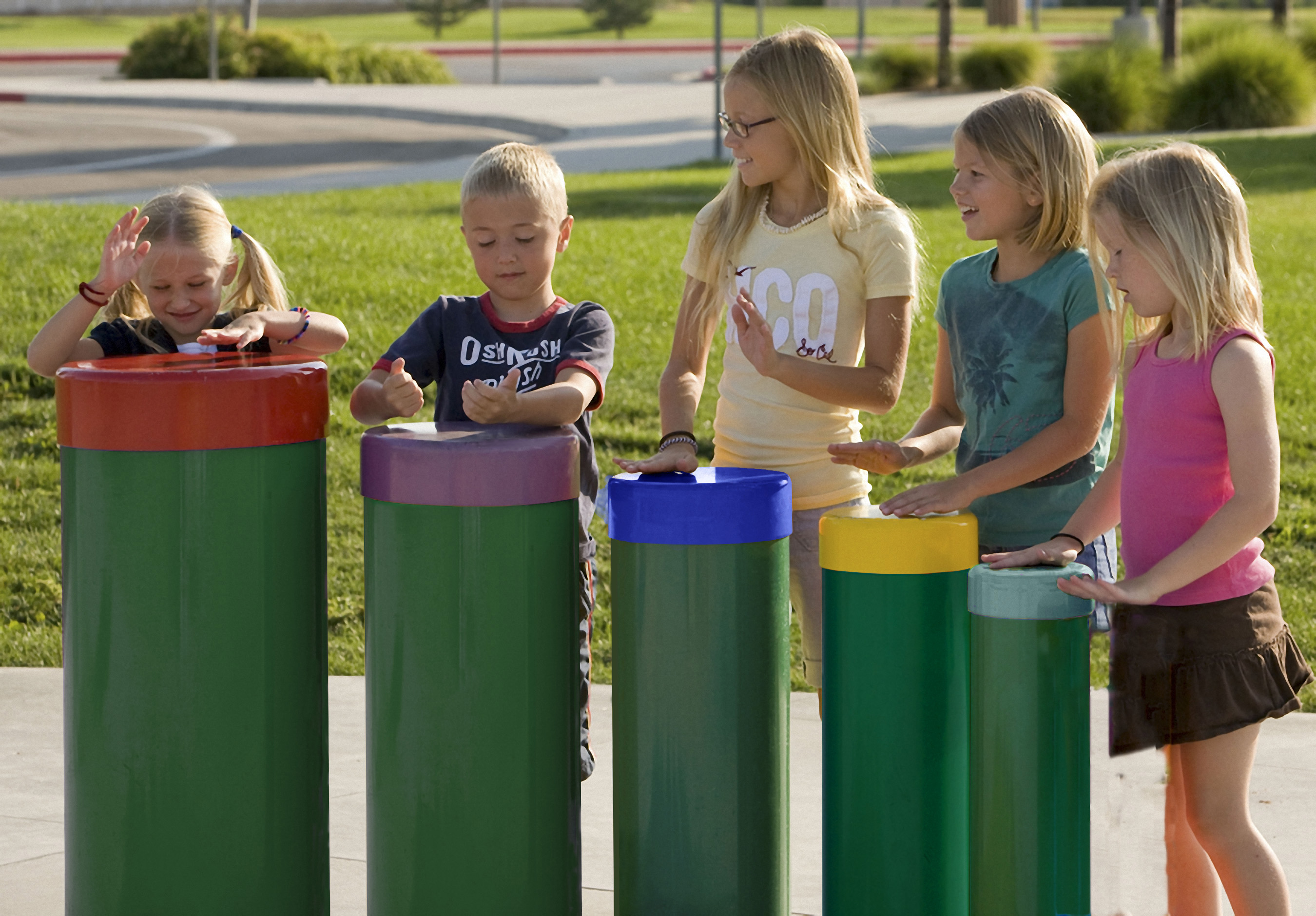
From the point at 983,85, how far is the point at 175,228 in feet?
76.5

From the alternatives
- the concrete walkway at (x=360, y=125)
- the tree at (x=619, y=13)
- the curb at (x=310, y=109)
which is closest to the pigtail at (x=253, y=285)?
the concrete walkway at (x=360, y=125)

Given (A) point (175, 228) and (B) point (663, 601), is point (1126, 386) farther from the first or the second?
(A) point (175, 228)

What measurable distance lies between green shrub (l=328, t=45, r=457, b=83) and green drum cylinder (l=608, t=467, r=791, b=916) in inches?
1194

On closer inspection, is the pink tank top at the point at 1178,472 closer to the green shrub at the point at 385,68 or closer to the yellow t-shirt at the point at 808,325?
the yellow t-shirt at the point at 808,325

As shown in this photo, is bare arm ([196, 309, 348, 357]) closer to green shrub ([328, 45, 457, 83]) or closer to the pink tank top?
the pink tank top

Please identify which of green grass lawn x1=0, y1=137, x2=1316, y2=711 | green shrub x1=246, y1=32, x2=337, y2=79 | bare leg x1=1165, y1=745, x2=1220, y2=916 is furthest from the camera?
green shrub x1=246, y1=32, x2=337, y2=79

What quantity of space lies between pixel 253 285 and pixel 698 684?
1.43 m

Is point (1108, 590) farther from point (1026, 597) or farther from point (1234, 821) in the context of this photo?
point (1234, 821)

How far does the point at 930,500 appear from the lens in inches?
121

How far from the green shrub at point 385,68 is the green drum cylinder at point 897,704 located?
30.4 metres

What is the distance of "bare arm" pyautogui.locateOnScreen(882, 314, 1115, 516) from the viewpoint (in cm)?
314

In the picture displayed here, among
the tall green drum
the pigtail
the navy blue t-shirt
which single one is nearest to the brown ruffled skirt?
the navy blue t-shirt

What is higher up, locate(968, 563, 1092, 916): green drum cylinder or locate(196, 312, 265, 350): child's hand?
locate(196, 312, 265, 350): child's hand

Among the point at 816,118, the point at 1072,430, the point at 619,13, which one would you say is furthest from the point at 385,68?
the point at 1072,430
